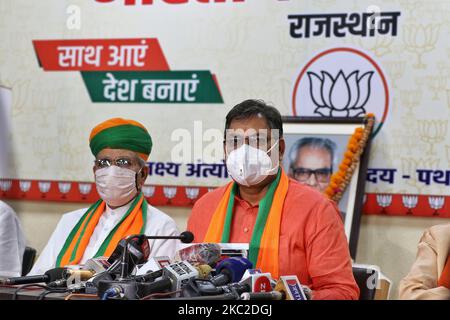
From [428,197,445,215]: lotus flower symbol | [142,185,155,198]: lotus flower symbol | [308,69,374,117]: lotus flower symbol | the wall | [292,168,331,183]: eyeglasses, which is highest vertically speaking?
[308,69,374,117]: lotus flower symbol

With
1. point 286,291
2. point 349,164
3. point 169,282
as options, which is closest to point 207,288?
point 169,282

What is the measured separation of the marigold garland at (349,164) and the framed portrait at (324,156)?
0.04 metres

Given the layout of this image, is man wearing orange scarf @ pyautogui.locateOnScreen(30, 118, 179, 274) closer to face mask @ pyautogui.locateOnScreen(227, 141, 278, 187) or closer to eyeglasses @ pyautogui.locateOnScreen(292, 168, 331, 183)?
face mask @ pyautogui.locateOnScreen(227, 141, 278, 187)

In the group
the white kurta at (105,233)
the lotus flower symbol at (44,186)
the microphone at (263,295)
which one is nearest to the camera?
the microphone at (263,295)

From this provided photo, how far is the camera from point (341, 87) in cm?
481

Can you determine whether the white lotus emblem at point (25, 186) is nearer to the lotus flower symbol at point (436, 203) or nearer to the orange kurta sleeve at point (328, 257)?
the lotus flower symbol at point (436, 203)

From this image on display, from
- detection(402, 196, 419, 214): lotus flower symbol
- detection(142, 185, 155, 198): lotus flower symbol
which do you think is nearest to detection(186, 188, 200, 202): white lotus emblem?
detection(142, 185, 155, 198): lotus flower symbol

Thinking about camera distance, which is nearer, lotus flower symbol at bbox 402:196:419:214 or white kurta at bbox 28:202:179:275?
white kurta at bbox 28:202:179:275

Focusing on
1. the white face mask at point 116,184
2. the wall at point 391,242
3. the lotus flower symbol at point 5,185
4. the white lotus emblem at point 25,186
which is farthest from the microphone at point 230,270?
the lotus flower symbol at point 5,185

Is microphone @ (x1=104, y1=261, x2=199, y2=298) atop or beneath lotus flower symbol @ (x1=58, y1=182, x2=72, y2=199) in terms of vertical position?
beneath

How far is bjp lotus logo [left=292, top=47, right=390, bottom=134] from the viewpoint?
4.74 meters

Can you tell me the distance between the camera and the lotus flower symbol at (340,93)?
4766 mm

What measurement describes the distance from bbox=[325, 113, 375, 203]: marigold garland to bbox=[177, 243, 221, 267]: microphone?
2458mm

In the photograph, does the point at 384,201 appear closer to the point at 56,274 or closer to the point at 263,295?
the point at 56,274
